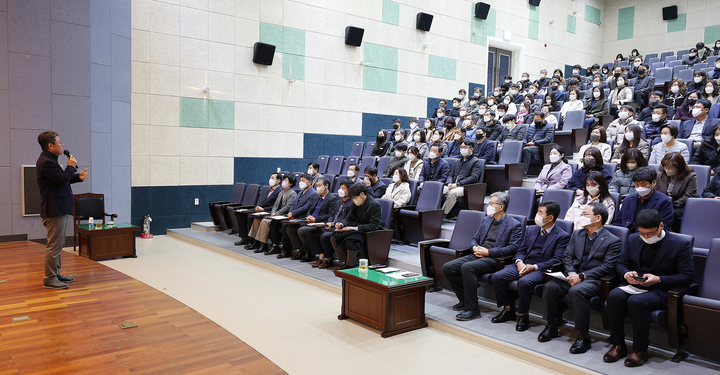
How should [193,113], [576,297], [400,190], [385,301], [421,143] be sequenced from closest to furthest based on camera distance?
1. [576,297]
2. [385,301]
3. [400,190]
4. [421,143]
5. [193,113]

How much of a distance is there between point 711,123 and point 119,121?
7.51m

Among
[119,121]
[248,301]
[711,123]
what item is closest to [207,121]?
[119,121]

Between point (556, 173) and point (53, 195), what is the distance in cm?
Answer: 482

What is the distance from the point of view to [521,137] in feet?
23.2

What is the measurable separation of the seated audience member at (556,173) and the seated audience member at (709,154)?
3.92ft

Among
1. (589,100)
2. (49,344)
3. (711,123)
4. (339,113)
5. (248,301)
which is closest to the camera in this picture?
(49,344)

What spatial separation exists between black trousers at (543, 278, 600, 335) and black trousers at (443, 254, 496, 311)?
52cm

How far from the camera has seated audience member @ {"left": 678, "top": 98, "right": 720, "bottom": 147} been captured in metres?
5.27

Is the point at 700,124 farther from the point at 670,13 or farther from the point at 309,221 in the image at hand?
the point at 670,13

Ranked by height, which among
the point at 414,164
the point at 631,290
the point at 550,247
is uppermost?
the point at 414,164

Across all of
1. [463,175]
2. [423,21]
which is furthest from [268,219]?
[423,21]

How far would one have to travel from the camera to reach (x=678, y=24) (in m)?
13.5

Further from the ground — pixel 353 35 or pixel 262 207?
pixel 353 35

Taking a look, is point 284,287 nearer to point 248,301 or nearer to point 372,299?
point 248,301
